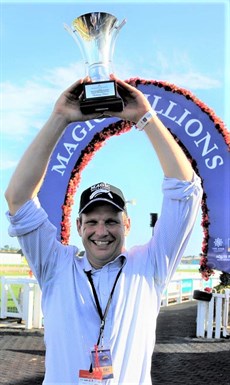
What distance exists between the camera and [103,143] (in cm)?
842

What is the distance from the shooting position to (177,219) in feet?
6.63

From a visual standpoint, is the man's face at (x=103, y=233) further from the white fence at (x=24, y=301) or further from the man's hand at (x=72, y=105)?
the white fence at (x=24, y=301)

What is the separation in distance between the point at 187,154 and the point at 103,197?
19.3 ft

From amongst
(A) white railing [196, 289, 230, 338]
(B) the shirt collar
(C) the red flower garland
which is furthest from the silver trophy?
(A) white railing [196, 289, 230, 338]

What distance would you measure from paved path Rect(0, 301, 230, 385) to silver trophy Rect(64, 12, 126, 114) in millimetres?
4274

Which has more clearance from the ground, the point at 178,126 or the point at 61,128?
the point at 178,126

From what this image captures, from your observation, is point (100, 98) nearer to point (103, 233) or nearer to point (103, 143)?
point (103, 233)

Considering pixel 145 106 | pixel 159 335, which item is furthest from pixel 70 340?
pixel 159 335

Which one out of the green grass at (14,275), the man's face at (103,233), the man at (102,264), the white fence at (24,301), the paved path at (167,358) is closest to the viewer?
the man at (102,264)

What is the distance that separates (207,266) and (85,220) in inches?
249

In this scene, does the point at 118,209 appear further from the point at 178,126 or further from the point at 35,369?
the point at 178,126

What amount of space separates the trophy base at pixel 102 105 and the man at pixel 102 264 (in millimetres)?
26

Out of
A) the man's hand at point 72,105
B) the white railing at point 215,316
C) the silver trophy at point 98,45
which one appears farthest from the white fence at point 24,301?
the man's hand at point 72,105

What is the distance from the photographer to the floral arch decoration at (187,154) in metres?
7.87
